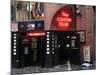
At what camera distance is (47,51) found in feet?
6.13

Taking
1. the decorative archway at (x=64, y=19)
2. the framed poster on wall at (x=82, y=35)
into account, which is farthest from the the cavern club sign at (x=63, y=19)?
the framed poster on wall at (x=82, y=35)

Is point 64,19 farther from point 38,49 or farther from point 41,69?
point 41,69

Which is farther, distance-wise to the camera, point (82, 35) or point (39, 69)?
point (82, 35)

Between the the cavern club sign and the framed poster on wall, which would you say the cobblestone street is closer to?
the framed poster on wall

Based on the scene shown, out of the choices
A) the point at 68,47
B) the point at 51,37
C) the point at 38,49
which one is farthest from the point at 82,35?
the point at 38,49

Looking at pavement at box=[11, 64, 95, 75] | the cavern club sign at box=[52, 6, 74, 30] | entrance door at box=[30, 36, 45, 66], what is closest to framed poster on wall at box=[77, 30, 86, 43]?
the cavern club sign at box=[52, 6, 74, 30]

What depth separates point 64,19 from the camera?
192 cm

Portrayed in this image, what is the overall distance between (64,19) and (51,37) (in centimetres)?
18

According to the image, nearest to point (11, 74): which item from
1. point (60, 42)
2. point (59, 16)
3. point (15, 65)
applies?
point (15, 65)

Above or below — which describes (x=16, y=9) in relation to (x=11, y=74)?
above

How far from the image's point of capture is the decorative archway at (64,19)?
1.89 m

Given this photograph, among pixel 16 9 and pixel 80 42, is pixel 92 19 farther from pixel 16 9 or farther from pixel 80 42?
pixel 16 9

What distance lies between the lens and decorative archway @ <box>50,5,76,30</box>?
1892 millimetres

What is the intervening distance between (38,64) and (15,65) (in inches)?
7.1
